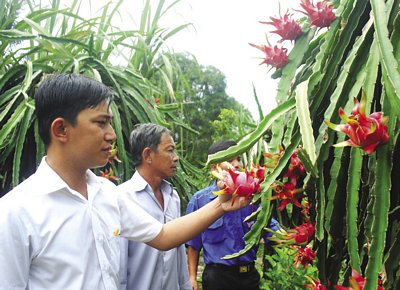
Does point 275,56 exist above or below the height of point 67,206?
above

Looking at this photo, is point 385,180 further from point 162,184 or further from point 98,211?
point 162,184

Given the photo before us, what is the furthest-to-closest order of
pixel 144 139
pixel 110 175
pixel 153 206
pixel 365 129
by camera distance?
pixel 110 175 → pixel 144 139 → pixel 153 206 → pixel 365 129

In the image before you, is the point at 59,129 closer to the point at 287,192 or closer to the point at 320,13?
the point at 287,192

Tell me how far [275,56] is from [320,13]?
159 mm

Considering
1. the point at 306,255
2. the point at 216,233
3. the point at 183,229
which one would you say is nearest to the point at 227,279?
the point at 216,233

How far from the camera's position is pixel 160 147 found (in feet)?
7.61

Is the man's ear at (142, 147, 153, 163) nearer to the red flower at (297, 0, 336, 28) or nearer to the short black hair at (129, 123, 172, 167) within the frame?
the short black hair at (129, 123, 172, 167)

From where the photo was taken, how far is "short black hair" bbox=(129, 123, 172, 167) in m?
2.33

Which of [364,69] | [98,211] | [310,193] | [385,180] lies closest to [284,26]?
[364,69]

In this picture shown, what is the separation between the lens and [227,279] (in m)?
2.52

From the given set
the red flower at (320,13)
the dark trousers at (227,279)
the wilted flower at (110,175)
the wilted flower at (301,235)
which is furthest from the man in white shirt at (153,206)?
the red flower at (320,13)

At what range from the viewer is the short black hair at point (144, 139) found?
2.33m

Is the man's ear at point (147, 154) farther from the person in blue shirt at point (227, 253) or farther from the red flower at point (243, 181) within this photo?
the red flower at point (243, 181)

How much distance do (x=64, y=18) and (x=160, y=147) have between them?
149 cm
